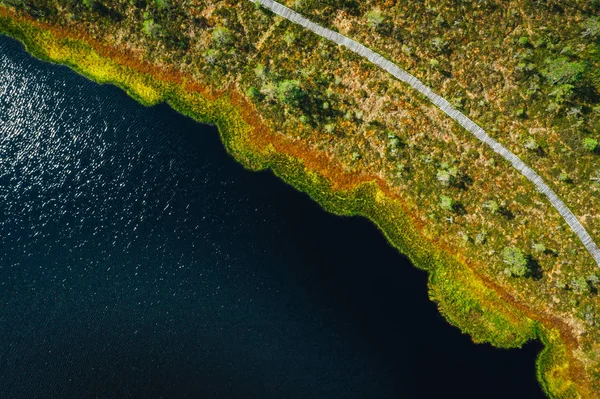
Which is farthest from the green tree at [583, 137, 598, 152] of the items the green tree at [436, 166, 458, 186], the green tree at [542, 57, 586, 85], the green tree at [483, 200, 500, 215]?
the green tree at [436, 166, 458, 186]

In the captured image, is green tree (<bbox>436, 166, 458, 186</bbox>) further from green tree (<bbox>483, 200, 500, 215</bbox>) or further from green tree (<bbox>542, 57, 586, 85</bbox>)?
green tree (<bbox>542, 57, 586, 85</bbox>)

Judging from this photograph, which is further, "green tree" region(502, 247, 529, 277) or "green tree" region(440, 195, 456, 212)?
"green tree" region(440, 195, 456, 212)

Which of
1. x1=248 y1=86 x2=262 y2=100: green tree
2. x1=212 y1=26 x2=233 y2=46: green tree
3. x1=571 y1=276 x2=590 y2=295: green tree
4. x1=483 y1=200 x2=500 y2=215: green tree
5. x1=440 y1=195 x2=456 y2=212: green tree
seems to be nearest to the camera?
x1=571 y1=276 x2=590 y2=295: green tree

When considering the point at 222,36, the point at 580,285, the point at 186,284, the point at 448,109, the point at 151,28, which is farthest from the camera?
the point at 151,28

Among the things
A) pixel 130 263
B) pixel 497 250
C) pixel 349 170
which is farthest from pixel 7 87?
pixel 497 250

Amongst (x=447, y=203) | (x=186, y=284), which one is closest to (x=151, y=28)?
(x=186, y=284)

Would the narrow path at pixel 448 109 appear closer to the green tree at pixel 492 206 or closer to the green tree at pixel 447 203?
the green tree at pixel 492 206

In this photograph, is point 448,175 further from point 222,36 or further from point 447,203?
point 222,36

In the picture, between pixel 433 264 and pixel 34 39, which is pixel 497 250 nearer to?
pixel 433 264
